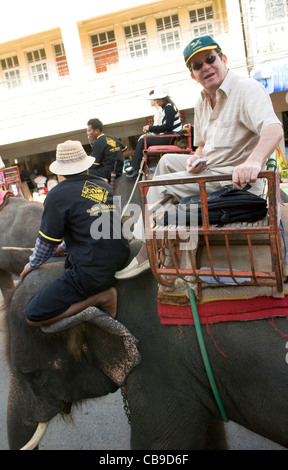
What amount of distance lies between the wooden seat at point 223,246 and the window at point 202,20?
51.0ft

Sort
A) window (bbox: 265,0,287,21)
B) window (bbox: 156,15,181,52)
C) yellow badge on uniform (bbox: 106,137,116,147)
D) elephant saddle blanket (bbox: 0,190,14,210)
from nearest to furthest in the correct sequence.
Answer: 1. elephant saddle blanket (bbox: 0,190,14,210)
2. yellow badge on uniform (bbox: 106,137,116,147)
3. window (bbox: 265,0,287,21)
4. window (bbox: 156,15,181,52)

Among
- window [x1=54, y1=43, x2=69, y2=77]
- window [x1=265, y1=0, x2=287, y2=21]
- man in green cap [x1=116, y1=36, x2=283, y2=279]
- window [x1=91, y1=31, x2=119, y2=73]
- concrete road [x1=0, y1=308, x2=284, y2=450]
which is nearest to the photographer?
man in green cap [x1=116, y1=36, x2=283, y2=279]

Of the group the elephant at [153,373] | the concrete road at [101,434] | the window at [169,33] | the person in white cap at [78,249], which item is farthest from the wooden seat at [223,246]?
the window at [169,33]

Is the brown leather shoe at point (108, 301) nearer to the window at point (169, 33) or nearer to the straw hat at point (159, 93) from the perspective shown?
the straw hat at point (159, 93)

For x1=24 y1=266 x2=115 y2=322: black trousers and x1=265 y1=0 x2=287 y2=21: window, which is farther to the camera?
x1=265 y1=0 x2=287 y2=21: window

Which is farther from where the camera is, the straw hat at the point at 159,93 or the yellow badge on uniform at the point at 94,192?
the straw hat at the point at 159,93

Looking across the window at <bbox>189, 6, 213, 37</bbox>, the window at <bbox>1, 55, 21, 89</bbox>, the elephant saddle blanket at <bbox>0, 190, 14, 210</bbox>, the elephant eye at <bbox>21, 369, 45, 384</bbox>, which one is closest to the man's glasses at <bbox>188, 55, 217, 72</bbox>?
the elephant eye at <bbox>21, 369, 45, 384</bbox>

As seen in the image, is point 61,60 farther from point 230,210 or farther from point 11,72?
point 230,210

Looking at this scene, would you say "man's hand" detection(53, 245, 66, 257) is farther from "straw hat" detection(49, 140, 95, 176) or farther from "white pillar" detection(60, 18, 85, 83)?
"white pillar" detection(60, 18, 85, 83)

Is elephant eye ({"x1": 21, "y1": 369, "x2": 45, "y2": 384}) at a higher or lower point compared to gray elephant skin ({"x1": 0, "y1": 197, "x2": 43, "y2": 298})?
lower

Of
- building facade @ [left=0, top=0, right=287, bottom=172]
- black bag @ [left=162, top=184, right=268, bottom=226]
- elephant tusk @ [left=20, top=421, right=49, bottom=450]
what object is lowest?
elephant tusk @ [left=20, top=421, right=49, bottom=450]

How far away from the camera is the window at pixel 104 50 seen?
1616 cm

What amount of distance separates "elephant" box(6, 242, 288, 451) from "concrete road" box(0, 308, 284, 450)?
2.03 ft

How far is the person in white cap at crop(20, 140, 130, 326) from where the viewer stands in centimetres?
233
